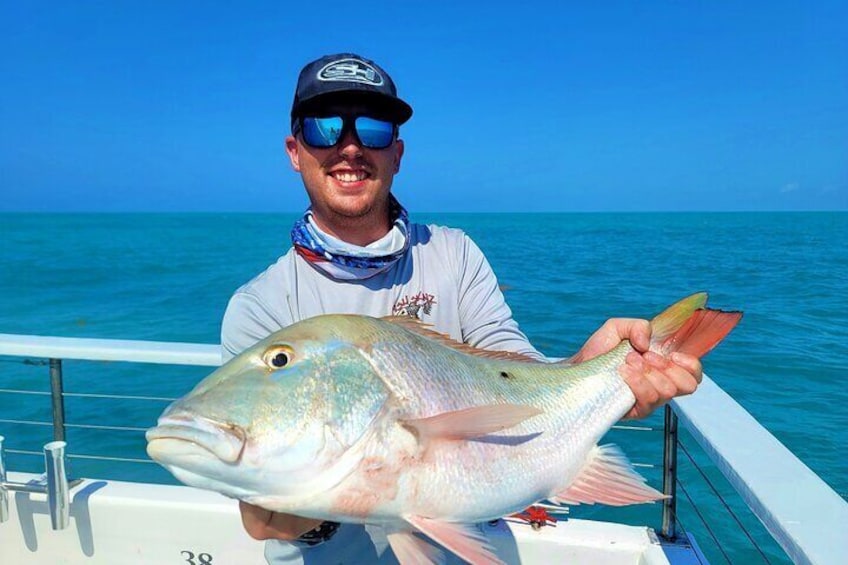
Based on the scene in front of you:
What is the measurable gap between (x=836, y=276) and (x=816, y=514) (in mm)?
23738

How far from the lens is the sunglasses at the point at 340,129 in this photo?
215cm

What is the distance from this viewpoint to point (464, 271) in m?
2.39

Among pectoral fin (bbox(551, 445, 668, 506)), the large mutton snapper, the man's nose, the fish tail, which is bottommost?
pectoral fin (bbox(551, 445, 668, 506))

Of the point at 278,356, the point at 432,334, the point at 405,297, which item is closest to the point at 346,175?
the point at 405,297

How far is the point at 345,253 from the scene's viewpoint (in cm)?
218

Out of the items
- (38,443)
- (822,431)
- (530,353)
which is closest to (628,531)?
(530,353)

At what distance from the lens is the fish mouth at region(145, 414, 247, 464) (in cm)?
127

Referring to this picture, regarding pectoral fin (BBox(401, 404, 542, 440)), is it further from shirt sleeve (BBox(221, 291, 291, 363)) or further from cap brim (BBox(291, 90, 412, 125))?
cap brim (BBox(291, 90, 412, 125))

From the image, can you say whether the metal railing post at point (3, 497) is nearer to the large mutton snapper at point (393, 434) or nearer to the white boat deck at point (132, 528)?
the white boat deck at point (132, 528)

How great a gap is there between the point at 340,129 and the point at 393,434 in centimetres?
118

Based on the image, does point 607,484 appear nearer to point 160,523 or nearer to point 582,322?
point 160,523

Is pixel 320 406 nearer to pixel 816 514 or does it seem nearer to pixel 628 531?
pixel 816 514

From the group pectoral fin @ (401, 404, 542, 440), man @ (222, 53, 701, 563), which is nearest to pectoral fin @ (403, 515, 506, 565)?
pectoral fin @ (401, 404, 542, 440)

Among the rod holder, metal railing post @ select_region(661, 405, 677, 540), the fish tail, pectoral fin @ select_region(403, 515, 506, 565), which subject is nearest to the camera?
pectoral fin @ select_region(403, 515, 506, 565)
